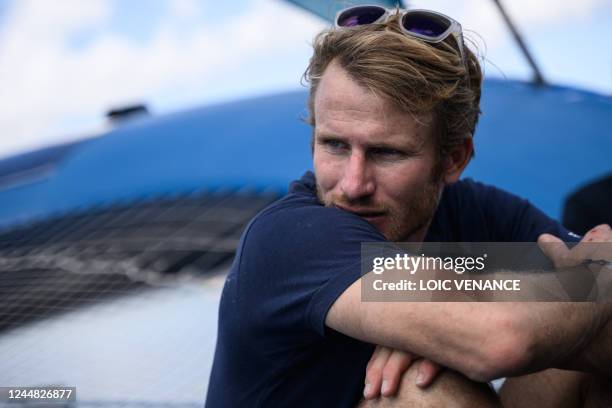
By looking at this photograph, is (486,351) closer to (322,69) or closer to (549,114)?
(322,69)

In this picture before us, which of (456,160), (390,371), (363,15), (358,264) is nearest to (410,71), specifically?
(363,15)

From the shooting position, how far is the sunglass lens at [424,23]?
59.1 inches

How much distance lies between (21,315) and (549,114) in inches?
106

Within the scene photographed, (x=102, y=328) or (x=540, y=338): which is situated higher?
(x=540, y=338)

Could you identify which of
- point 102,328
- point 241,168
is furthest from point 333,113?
point 241,168

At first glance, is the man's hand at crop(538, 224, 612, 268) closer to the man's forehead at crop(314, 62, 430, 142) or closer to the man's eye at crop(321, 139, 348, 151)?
the man's forehead at crop(314, 62, 430, 142)

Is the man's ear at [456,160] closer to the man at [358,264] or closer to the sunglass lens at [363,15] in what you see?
the man at [358,264]

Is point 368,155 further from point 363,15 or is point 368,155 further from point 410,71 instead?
point 363,15

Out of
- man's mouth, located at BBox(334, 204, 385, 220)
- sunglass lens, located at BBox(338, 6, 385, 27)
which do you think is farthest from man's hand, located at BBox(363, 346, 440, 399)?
sunglass lens, located at BBox(338, 6, 385, 27)

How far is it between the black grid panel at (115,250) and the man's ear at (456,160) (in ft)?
4.18

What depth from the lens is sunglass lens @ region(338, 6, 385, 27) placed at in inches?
61.4

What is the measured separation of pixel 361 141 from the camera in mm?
1402

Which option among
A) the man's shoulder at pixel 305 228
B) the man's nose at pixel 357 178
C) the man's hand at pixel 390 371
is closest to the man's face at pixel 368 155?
the man's nose at pixel 357 178

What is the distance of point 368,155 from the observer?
1436mm
